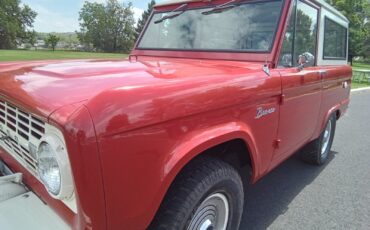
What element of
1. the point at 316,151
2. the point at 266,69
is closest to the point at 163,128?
the point at 266,69

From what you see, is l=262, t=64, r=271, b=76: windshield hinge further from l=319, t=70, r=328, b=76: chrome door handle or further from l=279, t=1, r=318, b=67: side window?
l=319, t=70, r=328, b=76: chrome door handle

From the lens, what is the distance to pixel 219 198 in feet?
7.88

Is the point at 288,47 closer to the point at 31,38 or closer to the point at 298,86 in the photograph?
the point at 298,86

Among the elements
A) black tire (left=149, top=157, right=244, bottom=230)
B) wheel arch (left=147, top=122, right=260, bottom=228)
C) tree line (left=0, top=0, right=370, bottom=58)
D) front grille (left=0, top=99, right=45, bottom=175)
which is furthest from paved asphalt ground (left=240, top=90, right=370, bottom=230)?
tree line (left=0, top=0, right=370, bottom=58)

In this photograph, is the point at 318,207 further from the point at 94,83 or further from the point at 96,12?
the point at 96,12

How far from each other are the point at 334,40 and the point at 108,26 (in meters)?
73.9

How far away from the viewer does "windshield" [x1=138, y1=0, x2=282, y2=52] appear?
10.2 feet

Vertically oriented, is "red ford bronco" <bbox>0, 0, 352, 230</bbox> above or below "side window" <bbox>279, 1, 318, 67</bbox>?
below

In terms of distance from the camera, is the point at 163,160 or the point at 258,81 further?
the point at 258,81

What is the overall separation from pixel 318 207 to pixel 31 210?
8.70 feet

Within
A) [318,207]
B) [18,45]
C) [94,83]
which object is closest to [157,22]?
[94,83]

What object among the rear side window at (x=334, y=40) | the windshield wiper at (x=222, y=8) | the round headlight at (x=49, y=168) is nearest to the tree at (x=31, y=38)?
the rear side window at (x=334, y=40)

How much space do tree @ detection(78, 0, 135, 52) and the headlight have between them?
7125 centimetres

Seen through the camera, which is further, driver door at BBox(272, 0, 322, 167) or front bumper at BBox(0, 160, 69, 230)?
driver door at BBox(272, 0, 322, 167)
